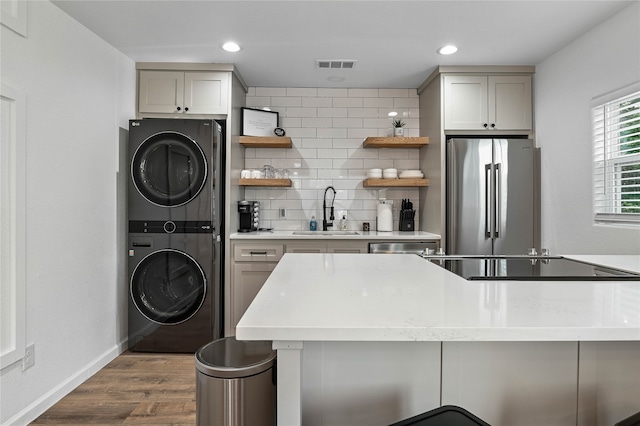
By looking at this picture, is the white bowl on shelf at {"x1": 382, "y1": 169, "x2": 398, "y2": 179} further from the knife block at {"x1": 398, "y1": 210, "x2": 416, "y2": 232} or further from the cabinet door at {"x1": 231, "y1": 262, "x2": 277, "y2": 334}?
the cabinet door at {"x1": 231, "y1": 262, "x2": 277, "y2": 334}

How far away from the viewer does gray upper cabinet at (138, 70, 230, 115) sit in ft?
10.9

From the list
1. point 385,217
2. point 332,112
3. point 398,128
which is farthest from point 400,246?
point 332,112

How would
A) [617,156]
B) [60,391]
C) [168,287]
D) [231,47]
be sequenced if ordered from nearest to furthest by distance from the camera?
[60,391] < [617,156] < [231,47] < [168,287]

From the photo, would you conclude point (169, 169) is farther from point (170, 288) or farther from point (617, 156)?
point (617, 156)

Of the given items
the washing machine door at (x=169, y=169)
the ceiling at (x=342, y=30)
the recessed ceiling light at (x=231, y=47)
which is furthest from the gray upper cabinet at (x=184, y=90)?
the washing machine door at (x=169, y=169)

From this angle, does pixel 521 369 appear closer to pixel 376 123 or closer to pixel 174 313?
pixel 174 313

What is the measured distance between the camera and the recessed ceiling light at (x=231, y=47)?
9.59 ft

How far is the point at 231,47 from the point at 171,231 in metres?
1.57

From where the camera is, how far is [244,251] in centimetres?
332

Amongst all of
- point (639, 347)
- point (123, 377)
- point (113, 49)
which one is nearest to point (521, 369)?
point (639, 347)

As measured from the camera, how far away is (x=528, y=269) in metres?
1.50

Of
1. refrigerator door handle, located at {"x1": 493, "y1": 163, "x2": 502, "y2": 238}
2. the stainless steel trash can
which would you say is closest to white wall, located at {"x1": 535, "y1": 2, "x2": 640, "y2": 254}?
refrigerator door handle, located at {"x1": 493, "y1": 163, "x2": 502, "y2": 238}

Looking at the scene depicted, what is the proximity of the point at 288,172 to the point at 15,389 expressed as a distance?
9.15 ft

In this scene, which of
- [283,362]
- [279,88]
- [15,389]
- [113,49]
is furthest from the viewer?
[279,88]
